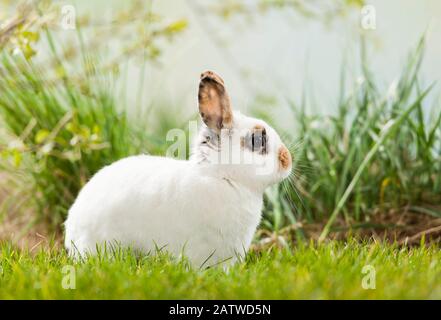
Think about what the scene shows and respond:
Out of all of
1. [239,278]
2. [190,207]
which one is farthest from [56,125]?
[239,278]

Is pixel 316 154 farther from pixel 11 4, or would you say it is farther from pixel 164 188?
pixel 11 4

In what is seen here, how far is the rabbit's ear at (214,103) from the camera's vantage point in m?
3.28

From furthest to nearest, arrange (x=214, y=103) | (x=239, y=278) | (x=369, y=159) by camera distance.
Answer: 1. (x=369, y=159)
2. (x=214, y=103)
3. (x=239, y=278)

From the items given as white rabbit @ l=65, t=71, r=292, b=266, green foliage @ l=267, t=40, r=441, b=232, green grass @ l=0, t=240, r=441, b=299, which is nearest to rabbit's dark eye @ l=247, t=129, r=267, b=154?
white rabbit @ l=65, t=71, r=292, b=266

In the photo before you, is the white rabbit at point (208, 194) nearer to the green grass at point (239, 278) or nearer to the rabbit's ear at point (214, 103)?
the rabbit's ear at point (214, 103)

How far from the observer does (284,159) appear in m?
3.42

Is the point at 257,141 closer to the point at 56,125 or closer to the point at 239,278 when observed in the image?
the point at 239,278

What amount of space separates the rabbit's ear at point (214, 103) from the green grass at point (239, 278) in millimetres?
685

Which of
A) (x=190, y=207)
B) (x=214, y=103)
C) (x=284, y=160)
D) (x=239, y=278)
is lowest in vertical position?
(x=239, y=278)

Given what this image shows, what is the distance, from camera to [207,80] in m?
3.27

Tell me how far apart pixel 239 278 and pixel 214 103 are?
2.78 ft

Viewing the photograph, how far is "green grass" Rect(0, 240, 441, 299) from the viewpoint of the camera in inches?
111

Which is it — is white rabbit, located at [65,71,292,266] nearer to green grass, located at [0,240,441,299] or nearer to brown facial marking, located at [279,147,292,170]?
brown facial marking, located at [279,147,292,170]

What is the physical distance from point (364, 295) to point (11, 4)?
415cm
